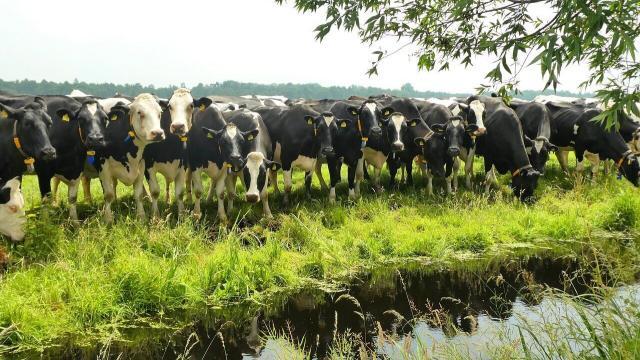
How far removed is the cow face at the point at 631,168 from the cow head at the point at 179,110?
33.9ft

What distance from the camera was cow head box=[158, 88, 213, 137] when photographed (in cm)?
925

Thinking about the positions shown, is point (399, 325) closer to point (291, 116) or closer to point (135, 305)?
point (135, 305)

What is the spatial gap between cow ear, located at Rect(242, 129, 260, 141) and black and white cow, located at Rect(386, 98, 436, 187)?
11.8ft

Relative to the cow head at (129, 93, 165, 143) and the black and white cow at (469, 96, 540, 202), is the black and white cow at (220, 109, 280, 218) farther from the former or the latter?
the black and white cow at (469, 96, 540, 202)

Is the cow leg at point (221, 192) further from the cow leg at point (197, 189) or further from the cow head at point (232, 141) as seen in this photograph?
the cow head at point (232, 141)

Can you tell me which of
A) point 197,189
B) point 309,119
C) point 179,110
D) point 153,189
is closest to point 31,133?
point 153,189

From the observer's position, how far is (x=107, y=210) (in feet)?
30.5

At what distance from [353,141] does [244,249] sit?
509cm

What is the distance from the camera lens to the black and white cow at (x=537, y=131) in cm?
1238

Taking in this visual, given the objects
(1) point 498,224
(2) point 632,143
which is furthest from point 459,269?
(2) point 632,143

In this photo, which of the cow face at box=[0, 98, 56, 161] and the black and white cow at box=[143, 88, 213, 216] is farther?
the black and white cow at box=[143, 88, 213, 216]

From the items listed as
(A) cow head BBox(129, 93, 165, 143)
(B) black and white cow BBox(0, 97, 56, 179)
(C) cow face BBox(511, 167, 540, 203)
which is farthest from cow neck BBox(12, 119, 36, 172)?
(C) cow face BBox(511, 167, 540, 203)

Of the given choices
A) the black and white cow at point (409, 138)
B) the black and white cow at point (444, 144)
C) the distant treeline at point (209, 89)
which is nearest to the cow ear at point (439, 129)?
the black and white cow at point (444, 144)

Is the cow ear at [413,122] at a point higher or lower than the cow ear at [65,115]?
lower
